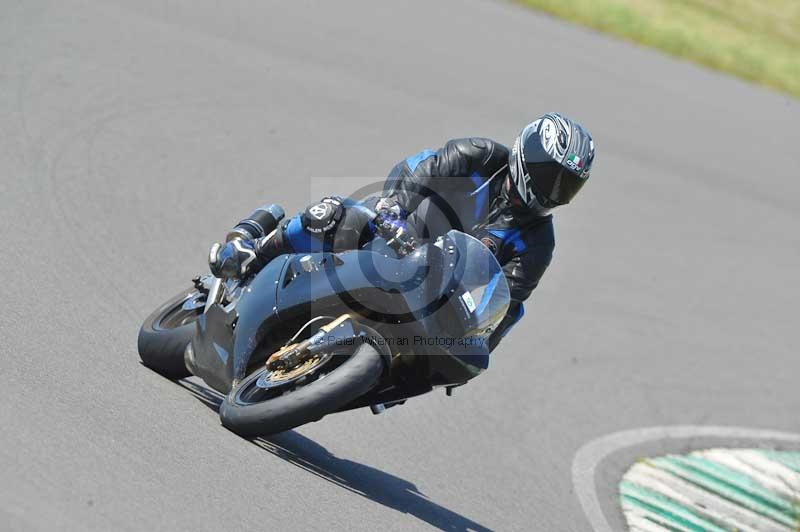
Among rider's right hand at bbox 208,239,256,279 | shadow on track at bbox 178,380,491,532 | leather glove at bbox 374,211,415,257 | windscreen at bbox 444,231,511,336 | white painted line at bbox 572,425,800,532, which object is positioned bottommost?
white painted line at bbox 572,425,800,532

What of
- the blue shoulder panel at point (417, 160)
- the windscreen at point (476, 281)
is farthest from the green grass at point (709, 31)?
the windscreen at point (476, 281)

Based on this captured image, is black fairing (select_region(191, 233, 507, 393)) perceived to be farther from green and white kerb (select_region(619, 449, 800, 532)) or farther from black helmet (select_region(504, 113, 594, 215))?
green and white kerb (select_region(619, 449, 800, 532))

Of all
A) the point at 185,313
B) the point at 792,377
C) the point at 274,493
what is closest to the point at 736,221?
the point at 792,377

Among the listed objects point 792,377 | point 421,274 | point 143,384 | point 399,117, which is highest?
point 421,274

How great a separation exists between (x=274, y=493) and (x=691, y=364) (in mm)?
5507

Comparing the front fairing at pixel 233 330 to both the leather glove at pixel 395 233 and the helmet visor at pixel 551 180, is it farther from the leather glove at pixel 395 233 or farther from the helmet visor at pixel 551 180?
the helmet visor at pixel 551 180

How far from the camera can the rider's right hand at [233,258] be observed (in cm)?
584

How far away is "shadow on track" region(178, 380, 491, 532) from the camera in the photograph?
547cm

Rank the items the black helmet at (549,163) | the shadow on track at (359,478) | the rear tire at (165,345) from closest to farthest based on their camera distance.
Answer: the shadow on track at (359,478)
the black helmet at (549,163)
the rear tire at (165,345)

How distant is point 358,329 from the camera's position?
202 inches

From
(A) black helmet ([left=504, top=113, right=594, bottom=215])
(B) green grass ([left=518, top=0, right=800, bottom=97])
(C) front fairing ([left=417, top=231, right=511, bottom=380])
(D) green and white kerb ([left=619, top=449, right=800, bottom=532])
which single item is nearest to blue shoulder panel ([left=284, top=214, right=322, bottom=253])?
(C) front fairing ([left=417, top=231, right=511, bottom=380])

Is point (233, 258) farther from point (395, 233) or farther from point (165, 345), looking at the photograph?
point (395, 233)

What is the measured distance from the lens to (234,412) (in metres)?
5.32

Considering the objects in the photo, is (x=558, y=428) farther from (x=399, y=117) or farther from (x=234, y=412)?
(x=399, y=117)
